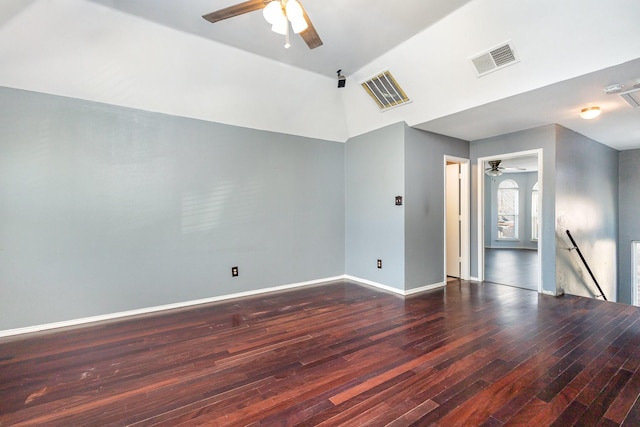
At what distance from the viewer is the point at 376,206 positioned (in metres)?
4.54

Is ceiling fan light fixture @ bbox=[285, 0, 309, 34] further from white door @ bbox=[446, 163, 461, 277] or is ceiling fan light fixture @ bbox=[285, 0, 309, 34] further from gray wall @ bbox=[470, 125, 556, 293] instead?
white door @ bbox=[446, 163, 461, 277]

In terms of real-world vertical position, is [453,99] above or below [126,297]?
above

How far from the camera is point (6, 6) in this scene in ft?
7.54

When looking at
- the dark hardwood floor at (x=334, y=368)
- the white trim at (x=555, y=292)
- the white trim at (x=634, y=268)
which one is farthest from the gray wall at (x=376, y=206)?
the white trim at (x=634, y=268)

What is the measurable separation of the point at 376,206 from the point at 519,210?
826 cm

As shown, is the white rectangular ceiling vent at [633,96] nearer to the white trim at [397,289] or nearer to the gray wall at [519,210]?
the white trim at [397,289]

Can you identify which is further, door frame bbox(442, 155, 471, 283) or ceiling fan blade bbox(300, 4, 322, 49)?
door frame bbox(442, 155, 471, 283)

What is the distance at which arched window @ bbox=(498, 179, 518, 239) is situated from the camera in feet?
33.4

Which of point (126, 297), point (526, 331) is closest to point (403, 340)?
point (526, 331)

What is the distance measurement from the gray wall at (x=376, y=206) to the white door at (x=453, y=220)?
1581 millimetres

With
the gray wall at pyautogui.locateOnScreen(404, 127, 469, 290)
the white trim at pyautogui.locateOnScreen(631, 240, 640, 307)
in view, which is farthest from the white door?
the white trim at pyautogui.locateOnScreen(631, 240, 640, 307)

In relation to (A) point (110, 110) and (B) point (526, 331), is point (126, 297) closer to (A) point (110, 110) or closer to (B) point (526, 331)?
(A) point (110, 110)

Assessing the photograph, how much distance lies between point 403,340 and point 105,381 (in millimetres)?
2354

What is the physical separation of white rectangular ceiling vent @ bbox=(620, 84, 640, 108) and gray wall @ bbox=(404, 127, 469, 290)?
6.55 feet
